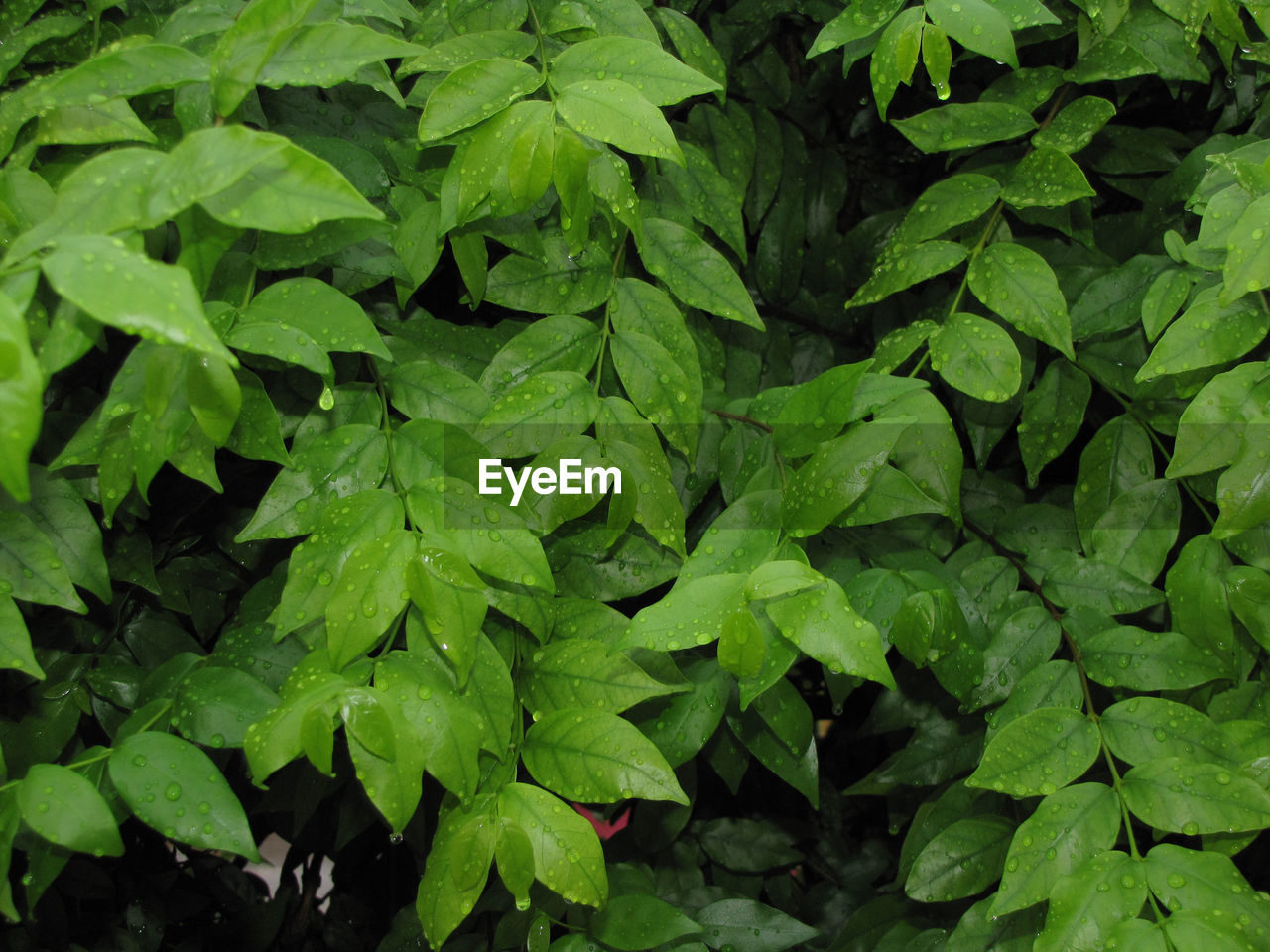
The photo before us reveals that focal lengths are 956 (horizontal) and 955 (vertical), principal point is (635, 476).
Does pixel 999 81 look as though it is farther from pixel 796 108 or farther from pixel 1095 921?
pixel 1095 921

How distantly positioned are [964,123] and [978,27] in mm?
165

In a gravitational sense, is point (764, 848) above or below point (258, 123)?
below

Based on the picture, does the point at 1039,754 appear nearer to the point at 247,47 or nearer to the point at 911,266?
the point at 911,266

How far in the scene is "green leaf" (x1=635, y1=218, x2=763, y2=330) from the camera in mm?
900

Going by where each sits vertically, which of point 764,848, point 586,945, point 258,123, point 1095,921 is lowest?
point 764,848

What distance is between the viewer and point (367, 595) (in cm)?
68

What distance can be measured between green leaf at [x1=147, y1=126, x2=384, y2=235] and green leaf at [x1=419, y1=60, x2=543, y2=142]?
0.64 ft

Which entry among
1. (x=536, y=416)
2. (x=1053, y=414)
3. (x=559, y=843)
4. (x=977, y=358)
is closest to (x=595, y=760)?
(x=559, y=843)

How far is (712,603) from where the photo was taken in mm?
726

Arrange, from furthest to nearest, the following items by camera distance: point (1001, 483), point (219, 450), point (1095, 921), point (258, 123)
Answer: point (1001, 483), point (219, 450), point (258, 123), point (1095, 921)

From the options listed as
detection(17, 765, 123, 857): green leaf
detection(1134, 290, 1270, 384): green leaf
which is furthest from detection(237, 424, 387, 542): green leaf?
detection(1134, 290, 1270, 384): green leaf

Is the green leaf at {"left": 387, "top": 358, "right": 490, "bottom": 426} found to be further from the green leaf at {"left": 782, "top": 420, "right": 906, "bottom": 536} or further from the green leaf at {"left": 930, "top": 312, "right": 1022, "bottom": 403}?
the green leaf at {"left": 930, "top": 312, "right": 1022, "bottom": 403}

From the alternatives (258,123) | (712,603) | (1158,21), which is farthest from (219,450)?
(1158,21)

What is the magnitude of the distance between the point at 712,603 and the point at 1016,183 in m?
0.59
